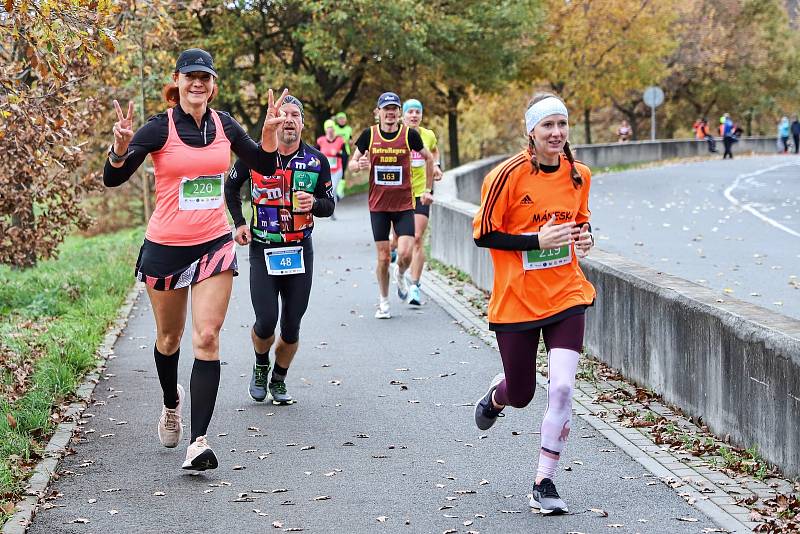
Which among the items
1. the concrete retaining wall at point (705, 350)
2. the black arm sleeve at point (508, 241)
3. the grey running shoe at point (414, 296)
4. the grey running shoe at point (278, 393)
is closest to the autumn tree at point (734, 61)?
the grey running shoe at point (414, 296)

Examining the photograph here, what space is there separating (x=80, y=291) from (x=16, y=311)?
1218 mm

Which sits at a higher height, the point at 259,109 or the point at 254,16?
the point at 254,16

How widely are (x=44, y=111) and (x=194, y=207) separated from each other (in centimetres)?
608

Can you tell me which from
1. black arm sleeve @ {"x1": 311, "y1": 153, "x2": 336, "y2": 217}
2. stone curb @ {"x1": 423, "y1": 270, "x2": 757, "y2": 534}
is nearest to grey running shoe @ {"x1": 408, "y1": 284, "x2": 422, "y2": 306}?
stone curb @ {"x1": 423, "y1": 270, "x2": 757, "y2": 534}

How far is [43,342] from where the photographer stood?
10.9 meters

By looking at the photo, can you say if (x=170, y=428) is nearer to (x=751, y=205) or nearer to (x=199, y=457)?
(x=199, y=457)

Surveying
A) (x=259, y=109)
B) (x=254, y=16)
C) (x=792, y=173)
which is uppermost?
(x=254, y=16)

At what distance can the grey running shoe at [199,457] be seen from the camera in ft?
21.5

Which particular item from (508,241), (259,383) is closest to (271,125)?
(508,241)

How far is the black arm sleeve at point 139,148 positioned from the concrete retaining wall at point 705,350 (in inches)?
120

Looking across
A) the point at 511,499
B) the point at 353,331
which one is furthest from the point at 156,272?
the point at 353,331

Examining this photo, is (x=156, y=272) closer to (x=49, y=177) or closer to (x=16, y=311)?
(x=16, y=311)

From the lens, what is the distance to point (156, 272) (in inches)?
264

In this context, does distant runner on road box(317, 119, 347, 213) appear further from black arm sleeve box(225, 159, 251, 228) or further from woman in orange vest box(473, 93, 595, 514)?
woman in orange vest box(473, 93, 595, 514)
